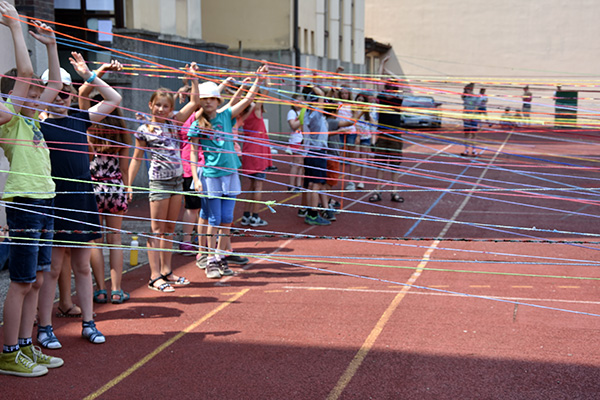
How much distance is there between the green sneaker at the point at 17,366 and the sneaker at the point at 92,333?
654 mm

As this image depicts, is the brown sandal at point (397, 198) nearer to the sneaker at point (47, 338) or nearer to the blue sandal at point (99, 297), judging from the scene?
the blue sandal at point (99, 297)

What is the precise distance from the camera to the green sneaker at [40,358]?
5.09 m

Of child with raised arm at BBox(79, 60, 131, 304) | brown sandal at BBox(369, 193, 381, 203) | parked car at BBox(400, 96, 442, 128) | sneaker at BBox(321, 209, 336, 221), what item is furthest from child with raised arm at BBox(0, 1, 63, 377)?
brown sandal at BBox(369, 193, 381, 203)

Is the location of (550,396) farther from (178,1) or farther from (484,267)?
(178,1)

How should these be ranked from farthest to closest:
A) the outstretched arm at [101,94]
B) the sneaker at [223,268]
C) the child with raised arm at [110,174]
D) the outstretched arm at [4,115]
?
the sneaker at [223,268] → the child with raised arm at [110,174] → the outstretched arm at [101,94] → the outstretched arm at [4,115]

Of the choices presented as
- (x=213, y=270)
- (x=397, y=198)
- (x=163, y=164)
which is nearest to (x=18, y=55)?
(x=163, y=164)

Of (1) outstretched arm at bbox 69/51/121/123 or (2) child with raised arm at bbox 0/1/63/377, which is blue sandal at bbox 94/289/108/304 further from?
(1) outstretched arm at bbox 69/51/121/123

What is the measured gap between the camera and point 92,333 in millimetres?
5652

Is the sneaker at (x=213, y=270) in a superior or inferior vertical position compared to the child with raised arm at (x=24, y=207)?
inferior

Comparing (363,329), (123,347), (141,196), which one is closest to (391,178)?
(141,196)

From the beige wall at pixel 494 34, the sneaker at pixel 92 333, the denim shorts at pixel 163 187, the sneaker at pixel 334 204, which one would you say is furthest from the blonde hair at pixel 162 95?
the beige wall at pixel 494 34

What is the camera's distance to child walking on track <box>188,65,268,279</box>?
733 centimetres

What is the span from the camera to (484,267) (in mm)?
8422

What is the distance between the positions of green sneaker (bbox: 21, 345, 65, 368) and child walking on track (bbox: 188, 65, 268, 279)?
2428mm
